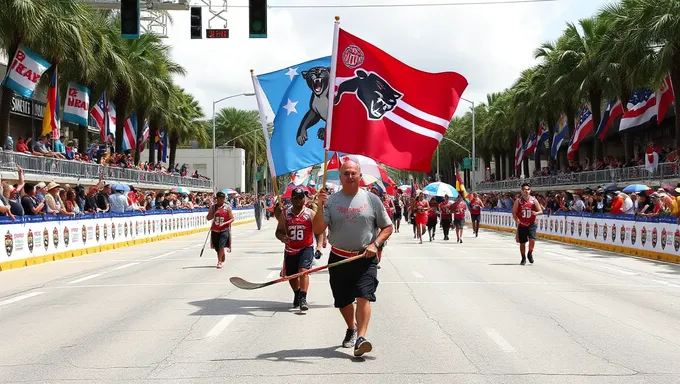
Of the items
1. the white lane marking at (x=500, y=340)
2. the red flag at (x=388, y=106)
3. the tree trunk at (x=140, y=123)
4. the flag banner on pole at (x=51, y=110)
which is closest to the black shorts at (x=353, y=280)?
the white lane marking at (x=500, y=340)

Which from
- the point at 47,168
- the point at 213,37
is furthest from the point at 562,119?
the point at 213,37

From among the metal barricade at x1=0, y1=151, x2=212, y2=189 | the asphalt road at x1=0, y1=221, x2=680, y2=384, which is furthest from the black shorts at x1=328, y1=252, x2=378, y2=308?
the metal barricade at x1=0, y1=151, x2=212, y2=189

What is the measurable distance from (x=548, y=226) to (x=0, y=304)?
26514 mm

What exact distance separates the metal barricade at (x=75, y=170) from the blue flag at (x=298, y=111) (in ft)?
60.0

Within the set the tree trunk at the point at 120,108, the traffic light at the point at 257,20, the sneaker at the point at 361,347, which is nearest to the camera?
the sneaker at the point at 361,347

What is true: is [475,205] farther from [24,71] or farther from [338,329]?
[338,329]

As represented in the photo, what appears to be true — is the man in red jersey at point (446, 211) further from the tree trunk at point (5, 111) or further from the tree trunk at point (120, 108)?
the tree trunk at point (120, 108)

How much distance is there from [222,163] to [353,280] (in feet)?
288

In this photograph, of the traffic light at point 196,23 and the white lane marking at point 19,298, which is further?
the traffic light at point 196,23

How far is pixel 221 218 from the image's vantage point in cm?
1777

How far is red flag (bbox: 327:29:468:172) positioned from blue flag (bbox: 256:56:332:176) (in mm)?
1956

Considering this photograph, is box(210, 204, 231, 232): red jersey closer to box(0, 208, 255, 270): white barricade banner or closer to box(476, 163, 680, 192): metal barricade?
box(0, 208, 255, 270): white barricade banner

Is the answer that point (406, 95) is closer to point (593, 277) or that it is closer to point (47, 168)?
point (593, 277)

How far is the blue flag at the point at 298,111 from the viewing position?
46.5 ft
